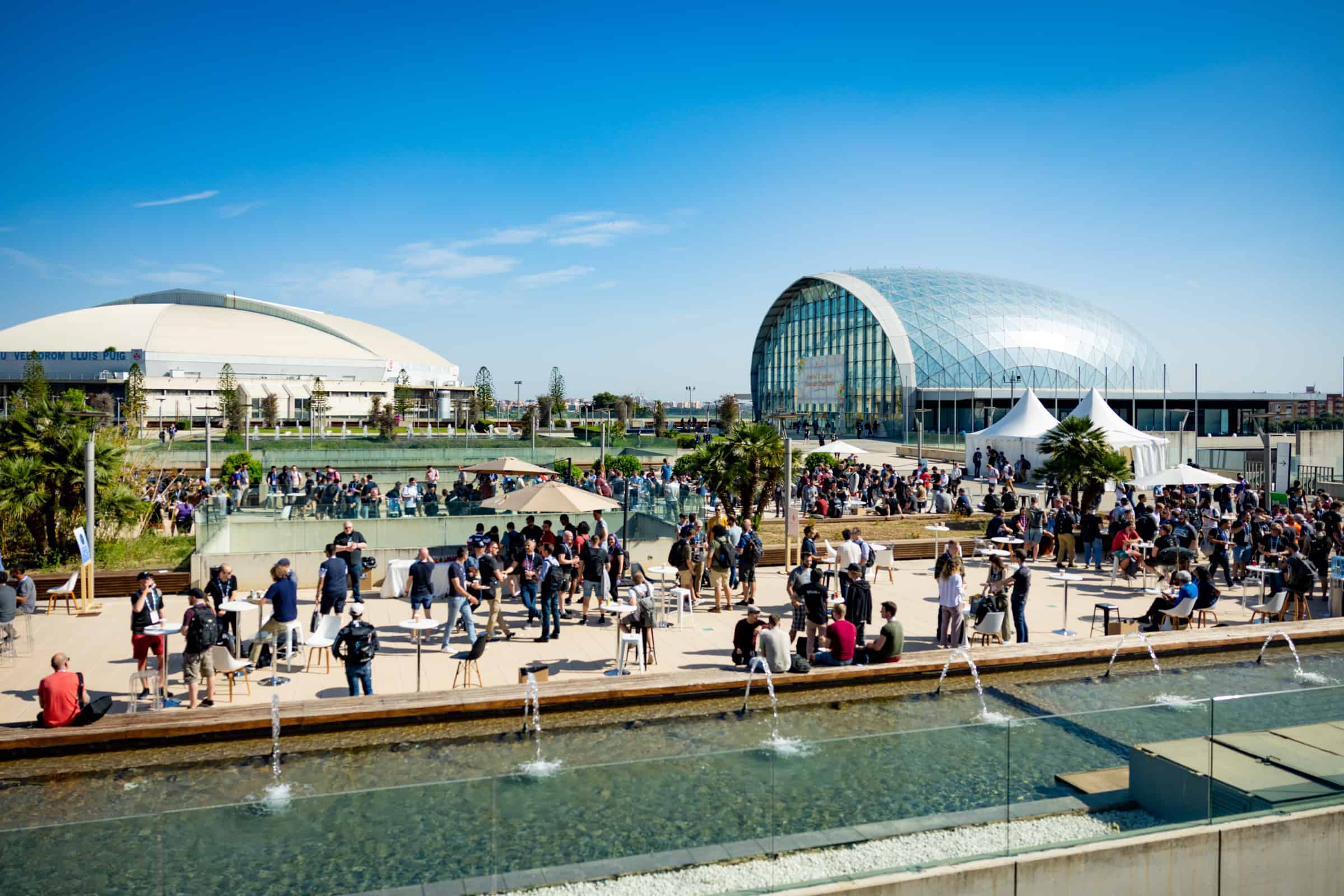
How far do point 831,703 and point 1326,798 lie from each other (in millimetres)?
4100

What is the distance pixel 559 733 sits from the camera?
827 cm

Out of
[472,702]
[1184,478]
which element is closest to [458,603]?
[472,702]

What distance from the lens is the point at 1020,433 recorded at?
33.1 metres

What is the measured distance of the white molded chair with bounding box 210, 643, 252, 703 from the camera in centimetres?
911

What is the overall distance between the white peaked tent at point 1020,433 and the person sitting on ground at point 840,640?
25.2 metres

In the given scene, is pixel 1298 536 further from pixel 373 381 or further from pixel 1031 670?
pixel 373 381

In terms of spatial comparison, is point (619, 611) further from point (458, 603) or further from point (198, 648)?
point (198, 648)

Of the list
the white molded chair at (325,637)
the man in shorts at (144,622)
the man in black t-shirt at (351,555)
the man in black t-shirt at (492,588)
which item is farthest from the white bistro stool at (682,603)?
the man in shorts at (144,622)

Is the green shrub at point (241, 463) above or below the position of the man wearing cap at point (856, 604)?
above

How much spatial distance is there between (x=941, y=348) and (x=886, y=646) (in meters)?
57.3

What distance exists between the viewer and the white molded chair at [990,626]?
35.9 feet

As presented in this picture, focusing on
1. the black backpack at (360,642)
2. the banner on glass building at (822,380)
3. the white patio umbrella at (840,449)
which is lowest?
the black backpack at (360,642)

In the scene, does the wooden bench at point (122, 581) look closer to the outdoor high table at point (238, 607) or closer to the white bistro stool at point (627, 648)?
the outdoor high table at point (238, 607)

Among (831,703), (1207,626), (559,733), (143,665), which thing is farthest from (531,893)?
(1207,626)
